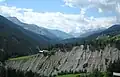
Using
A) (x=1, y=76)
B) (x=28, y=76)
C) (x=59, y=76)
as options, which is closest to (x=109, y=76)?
(x=1, y=76)

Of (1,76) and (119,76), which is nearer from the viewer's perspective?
(119,76)

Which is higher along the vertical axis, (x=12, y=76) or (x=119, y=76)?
(x=119, y=76)

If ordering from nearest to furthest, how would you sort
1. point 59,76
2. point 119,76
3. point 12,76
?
point 119,76 → point 12,76 → point 59,76

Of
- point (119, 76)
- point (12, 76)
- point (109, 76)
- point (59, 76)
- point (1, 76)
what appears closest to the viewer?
point (119, 76)

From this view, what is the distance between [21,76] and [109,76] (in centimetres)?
9821

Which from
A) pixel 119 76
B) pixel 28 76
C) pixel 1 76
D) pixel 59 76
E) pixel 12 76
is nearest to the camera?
pixel 119 76

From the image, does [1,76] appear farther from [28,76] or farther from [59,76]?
[59,76]

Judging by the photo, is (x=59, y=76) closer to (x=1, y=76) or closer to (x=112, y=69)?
(x=1, y=76)

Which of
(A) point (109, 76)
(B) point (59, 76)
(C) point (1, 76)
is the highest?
(A) point (109, 76)

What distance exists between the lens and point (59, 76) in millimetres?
199125

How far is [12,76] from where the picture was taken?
5094 inches

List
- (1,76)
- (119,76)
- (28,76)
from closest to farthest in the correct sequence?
(119,76) → (1,76) → (28,76)

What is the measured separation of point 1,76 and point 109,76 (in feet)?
214

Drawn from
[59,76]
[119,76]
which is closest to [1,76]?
[119,76]
